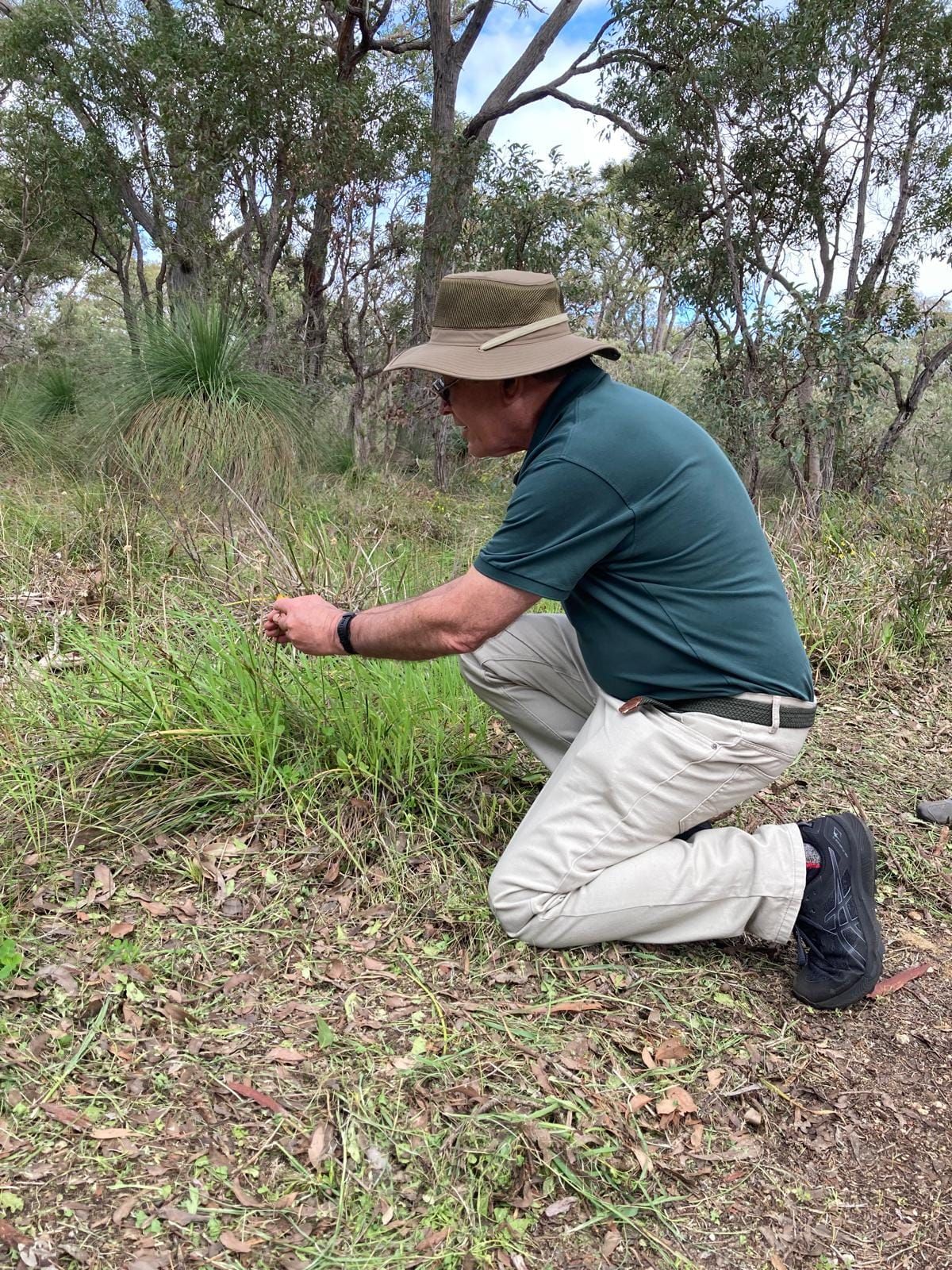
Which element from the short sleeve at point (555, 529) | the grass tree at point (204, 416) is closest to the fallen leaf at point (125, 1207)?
the short sleeve at point (555, 529)

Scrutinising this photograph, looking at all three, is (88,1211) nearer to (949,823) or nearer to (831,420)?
(949,823)

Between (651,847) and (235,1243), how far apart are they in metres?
1.12

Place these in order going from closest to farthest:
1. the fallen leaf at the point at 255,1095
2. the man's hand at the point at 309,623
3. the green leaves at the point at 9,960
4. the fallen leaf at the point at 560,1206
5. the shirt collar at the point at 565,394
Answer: the fallen leaf at the point at 560,1206
the fallen leaf at the point at 255,1095
the green leaves at the point at 9,960
the shirt collar at the point at 565,394
the man's hand at the point at 309,623

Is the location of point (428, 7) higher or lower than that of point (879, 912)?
higher

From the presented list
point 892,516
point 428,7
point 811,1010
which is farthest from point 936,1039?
point 428,7

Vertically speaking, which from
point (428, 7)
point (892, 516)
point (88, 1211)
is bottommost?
point (88, 1211)

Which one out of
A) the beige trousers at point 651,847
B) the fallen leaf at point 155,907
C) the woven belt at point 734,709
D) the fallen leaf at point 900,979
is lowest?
the fallen leaf at point 900,979

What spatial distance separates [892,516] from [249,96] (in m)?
6.98

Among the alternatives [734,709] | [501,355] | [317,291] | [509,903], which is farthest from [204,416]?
[317,291]

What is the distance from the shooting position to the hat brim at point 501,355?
1788 mm

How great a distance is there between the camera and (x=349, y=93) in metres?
8.32

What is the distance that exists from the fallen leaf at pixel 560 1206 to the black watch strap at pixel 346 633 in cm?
113

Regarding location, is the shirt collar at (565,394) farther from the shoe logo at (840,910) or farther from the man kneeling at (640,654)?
the shoe logo at (840,910)

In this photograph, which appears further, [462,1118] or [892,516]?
[892,516]
